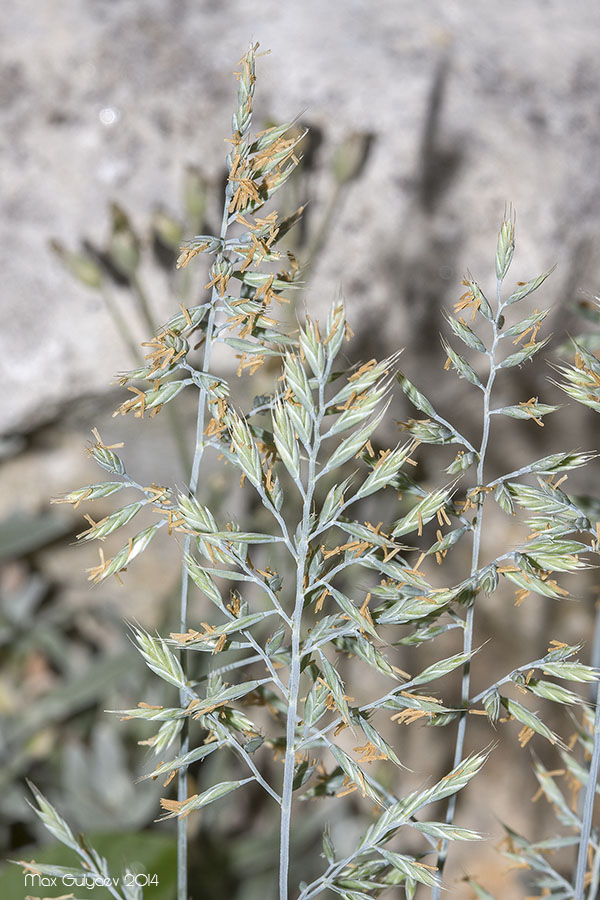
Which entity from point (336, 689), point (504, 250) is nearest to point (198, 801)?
point (336, 689)

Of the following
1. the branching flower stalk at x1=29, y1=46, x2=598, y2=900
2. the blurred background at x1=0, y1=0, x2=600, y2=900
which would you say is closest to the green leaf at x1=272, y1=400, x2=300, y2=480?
the branching flower stalk at x1=29, y1=46, x2=598, y2=900

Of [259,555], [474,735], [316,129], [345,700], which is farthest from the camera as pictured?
[474,735]

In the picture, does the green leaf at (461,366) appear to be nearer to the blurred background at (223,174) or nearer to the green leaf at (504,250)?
the green leaf at (504,250)

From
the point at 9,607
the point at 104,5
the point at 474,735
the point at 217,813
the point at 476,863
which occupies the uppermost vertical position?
the point at 104,5

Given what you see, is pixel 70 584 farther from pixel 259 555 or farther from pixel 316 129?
pixel 316 129

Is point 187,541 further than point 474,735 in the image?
No

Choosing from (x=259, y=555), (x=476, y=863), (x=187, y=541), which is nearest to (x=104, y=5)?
(x=259, y=555)

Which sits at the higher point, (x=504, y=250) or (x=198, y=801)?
(x=504, y=250)

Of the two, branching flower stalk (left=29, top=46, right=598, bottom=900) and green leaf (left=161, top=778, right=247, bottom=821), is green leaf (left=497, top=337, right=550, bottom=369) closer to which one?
branching flower stalk (left=29, top=46, right=598, bottom=900)

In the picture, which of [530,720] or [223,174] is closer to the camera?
[530,720]

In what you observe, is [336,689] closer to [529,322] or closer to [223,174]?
[529,322]

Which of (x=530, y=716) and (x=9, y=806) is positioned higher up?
(x=530, y=716)
